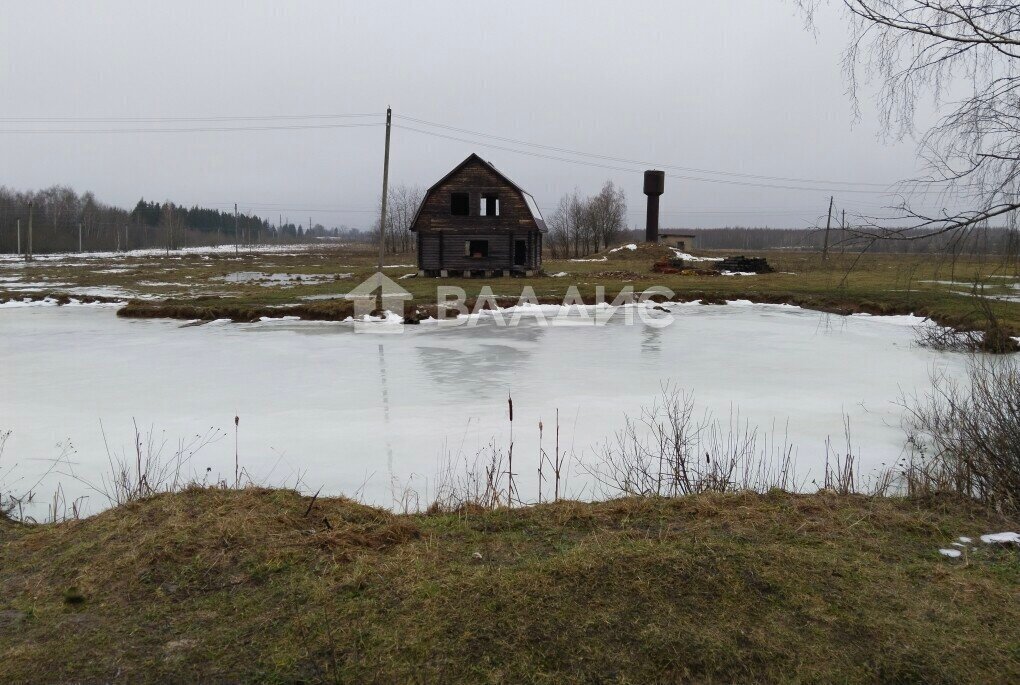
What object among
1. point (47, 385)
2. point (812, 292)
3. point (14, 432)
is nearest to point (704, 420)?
point (14, 432)

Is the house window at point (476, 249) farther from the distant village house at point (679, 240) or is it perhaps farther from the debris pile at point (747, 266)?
the distant village house at point (679, 240)

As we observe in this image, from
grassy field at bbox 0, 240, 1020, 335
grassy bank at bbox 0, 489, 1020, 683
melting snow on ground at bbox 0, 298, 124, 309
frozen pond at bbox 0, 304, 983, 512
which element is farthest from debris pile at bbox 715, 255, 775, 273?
grassy bank at bbox 0, 489, 1020, 683

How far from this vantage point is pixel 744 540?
15.2 feet

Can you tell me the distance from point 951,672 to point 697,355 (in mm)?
12200

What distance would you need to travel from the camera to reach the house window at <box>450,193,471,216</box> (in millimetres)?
35281

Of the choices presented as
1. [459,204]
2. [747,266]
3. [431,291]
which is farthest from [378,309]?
[747,266]

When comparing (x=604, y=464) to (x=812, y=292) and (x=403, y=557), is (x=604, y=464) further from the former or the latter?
(x=812, y=292)

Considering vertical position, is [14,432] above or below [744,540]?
below

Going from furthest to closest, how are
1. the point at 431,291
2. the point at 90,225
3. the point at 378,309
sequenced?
1. the point at 90,225
2. the point at 431,291
3. the point at 378,309

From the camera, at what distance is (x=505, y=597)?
3.75 meters

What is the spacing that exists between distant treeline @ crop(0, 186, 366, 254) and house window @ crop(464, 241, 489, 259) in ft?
142

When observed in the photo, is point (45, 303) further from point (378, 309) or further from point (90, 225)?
point (90, 225)

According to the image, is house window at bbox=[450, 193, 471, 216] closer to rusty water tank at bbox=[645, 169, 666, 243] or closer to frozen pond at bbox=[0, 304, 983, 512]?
frozen pond at bbox=[0, 304, 983, 512]

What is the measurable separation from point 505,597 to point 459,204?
1299 inches
